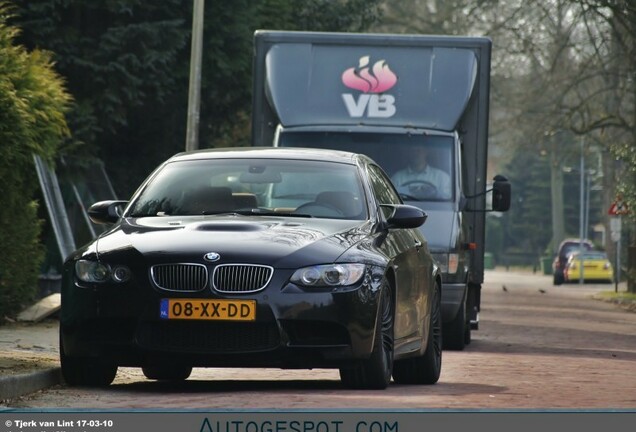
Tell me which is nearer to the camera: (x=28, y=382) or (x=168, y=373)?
(x=28, y=382)

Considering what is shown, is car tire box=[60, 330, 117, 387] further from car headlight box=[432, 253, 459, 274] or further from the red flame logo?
the red flame logo

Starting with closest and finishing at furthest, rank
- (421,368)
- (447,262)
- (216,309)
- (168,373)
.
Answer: (216,309), (168,373), (421,368), (447,262)

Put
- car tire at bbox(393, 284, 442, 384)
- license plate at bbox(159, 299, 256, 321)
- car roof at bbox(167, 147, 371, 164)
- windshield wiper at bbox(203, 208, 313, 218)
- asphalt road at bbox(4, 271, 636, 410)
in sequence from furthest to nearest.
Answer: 1. car tire at bbox(393, 284, 442, 384)
2. car roof at bbox(167, 147, 371, 164)
3. windshield wiper at bbox(203, 208, 313, 218)
4. license plate at bbox(159, 299, 256, 321)
5. asphalt road at bbox(4, 271, 636, 410)

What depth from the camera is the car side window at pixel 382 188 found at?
502 inches

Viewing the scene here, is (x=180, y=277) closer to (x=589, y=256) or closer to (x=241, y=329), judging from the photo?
(x=241, y=329)

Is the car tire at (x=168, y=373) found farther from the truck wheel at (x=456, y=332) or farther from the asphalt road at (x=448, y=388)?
the truck wheel at (x=456, y=332)

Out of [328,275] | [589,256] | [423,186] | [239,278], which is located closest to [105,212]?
[239,278]

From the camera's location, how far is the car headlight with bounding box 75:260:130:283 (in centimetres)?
1090

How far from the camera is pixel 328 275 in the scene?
427 inches

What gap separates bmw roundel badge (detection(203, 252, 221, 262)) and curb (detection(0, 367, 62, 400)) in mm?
1387

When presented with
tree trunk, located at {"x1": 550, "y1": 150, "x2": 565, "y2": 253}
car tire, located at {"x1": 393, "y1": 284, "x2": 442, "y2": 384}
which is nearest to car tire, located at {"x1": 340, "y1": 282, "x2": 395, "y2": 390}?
car tire, located at {"x1": 393, "y1": 284, "x2": 442, "y2": 384}

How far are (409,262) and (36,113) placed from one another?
6608 millimetres

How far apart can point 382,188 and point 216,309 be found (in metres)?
2.93

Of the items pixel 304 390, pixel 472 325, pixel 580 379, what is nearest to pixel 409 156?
pixel 472 325
